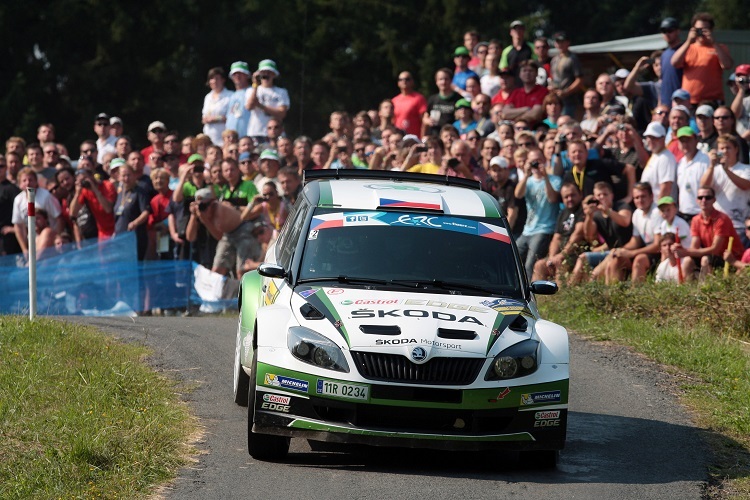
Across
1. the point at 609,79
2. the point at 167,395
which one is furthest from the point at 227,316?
the point at 167,395

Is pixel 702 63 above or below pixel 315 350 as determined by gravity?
above

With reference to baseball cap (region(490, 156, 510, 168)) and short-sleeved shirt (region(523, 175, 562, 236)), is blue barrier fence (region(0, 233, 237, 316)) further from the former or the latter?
short-sleeved shirt (region(523, 175, 562, 236))

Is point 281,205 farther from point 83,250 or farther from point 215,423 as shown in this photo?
point 215,423

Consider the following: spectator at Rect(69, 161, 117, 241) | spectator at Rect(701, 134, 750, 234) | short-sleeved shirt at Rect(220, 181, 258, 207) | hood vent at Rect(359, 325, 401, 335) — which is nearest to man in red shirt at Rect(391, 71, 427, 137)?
short-sleeved shirt at Rect(220, 181, 258, 207)

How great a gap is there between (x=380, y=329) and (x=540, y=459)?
1.45 metres

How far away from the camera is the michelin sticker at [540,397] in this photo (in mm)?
8695

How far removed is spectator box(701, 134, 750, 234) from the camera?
16328 millimetres

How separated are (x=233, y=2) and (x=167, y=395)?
33.1m

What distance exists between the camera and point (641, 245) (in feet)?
55.6

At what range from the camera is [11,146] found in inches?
856

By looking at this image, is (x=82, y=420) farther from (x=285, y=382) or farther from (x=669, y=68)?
(x=669, y=68)

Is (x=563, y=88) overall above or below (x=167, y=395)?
above

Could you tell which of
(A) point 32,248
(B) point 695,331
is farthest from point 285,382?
(B) point 695,331

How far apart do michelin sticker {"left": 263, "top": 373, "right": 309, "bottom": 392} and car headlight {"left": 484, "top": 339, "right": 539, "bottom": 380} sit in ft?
3.80
